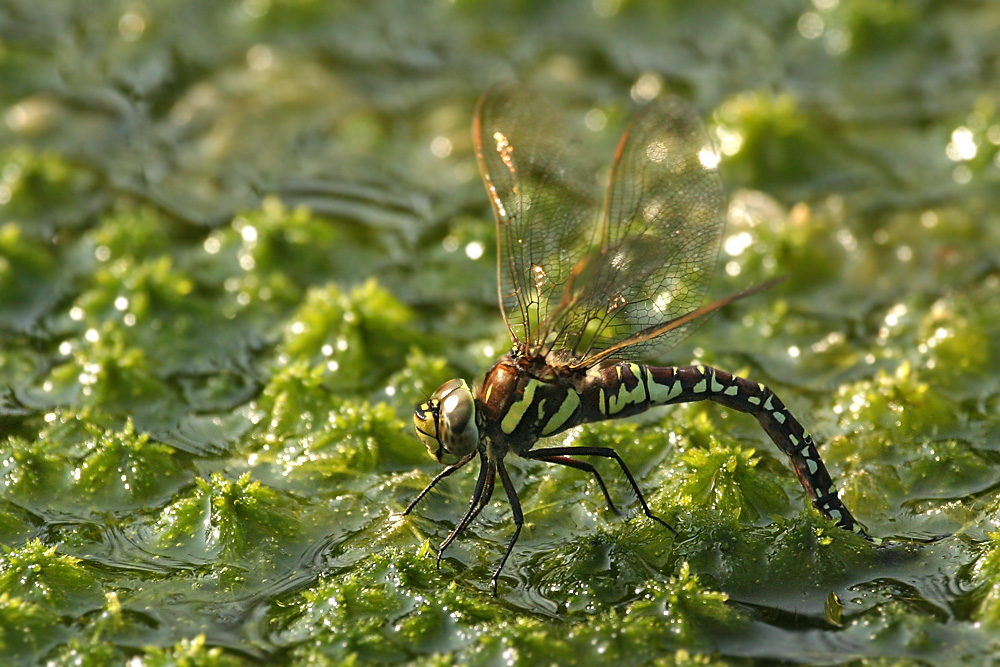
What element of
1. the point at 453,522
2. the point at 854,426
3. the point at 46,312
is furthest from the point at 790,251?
the point at 46,312

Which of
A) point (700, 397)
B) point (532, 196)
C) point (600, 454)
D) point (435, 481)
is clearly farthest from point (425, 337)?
point (700, 397)

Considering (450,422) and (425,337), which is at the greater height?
(425,337)

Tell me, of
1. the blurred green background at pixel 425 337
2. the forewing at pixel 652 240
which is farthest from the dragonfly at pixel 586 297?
the blurred green background at pixel 425 337

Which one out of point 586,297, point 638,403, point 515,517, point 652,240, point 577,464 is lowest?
point 515,517

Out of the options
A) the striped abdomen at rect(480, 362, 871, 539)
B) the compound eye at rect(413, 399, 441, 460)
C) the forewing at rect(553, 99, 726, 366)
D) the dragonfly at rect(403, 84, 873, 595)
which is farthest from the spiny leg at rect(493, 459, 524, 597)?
the forewing at rect(553, 99, 726, 366)

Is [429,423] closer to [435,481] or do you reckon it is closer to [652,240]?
[435,481]

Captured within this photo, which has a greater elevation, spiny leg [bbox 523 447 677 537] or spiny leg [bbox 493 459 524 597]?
spiny leg [bbox 523 447 677 537]

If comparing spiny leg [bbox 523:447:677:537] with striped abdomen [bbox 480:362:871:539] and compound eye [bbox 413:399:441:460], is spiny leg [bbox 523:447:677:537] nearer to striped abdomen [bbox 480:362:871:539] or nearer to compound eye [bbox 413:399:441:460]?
striped abdomen [bbox 480:362:871:539]

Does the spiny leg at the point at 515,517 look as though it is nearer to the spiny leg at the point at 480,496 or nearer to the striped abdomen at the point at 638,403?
the spiny leg at the point at 480,496
